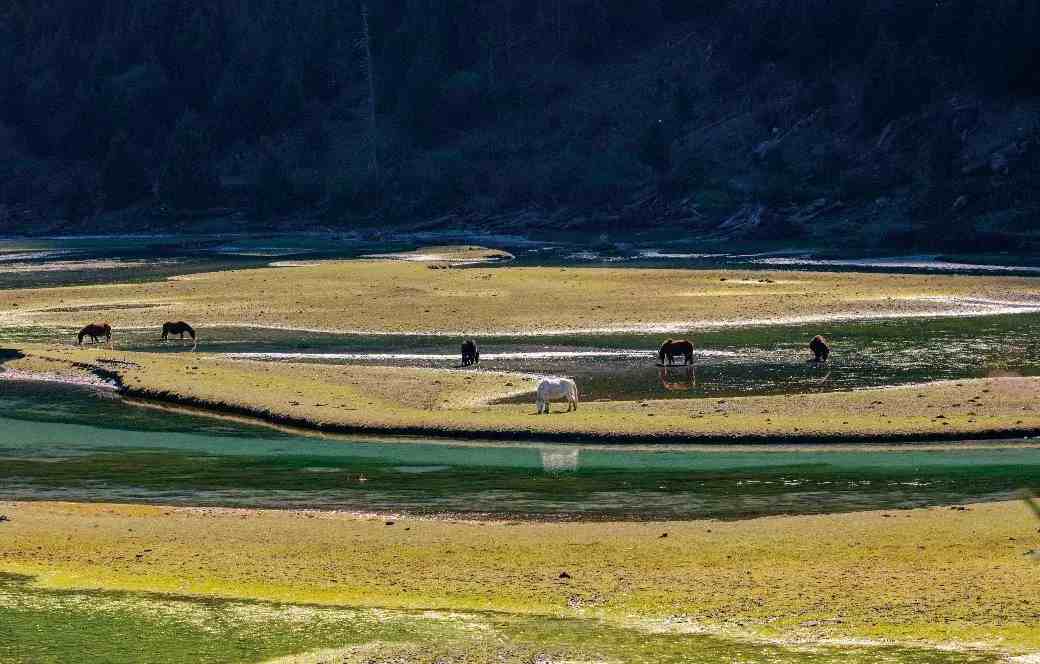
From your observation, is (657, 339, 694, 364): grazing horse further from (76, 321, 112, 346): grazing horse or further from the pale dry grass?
(76, 321, 112, 346): grazing horse

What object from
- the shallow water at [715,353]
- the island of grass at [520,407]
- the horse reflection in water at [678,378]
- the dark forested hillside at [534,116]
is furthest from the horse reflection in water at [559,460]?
the dark forested hillside at [534,116]

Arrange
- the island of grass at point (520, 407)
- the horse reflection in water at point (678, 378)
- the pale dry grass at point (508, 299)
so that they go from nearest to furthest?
the island of grass at point (520, 407) < the horse reflection in water at point (678, 378) < the pale dry grass at point (508, 299)

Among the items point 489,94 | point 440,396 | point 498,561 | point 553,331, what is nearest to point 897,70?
point 489,94

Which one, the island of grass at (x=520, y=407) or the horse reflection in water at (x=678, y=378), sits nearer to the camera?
the island of grass at (x=520, y=407)

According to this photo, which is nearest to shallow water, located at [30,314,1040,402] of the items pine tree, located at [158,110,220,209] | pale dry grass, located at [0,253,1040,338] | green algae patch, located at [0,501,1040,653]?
pale dry grass, located at [0,253,1040,338]

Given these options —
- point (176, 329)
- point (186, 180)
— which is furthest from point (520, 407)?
point (186, 180)

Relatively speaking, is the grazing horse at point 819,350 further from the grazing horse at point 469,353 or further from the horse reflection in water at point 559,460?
the horse reflection in water at point 559,460

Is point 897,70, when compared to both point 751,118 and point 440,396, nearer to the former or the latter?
point 751,118
